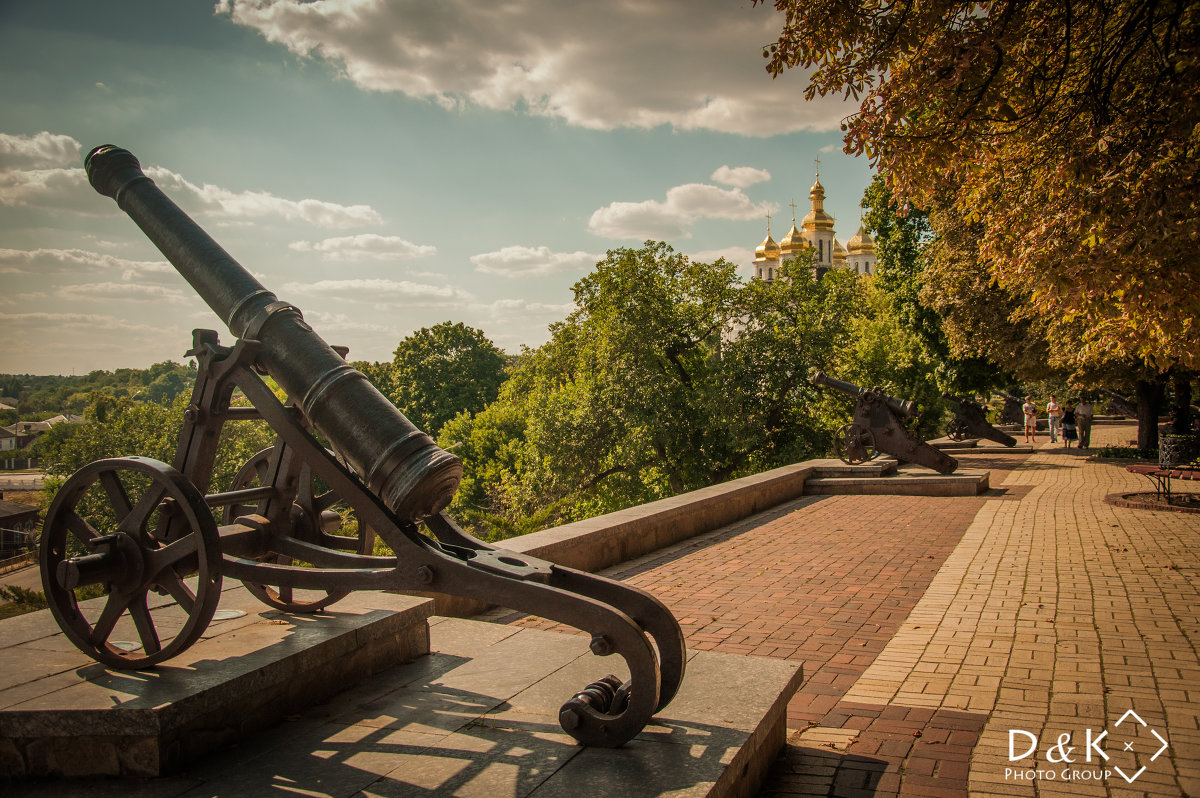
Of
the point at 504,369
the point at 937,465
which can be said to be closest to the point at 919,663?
the point at 937,465

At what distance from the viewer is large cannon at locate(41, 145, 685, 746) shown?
3.04 m

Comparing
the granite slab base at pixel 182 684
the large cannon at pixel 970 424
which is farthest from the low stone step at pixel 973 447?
the granite slab base at pixel 182 684

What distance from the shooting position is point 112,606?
11.0 feet

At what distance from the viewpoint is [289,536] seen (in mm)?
4137

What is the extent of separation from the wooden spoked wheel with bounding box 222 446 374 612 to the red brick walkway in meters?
1.81

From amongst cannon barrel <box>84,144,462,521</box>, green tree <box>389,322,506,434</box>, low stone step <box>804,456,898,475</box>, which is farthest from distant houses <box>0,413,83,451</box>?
cannon barrel <box>84,144,462,521</box>

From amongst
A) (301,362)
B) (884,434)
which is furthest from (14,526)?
(301,362)

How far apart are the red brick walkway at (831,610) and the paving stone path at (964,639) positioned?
14mm

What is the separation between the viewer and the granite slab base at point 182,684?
281 centimetres

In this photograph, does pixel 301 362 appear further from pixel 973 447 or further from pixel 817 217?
pixel 817 217

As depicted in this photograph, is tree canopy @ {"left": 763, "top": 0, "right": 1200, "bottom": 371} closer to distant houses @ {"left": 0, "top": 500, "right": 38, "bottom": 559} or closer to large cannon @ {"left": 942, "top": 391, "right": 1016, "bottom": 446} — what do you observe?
large cannon @ {"left": 942, "top": 391, "right": 1016, "bottom": 446}

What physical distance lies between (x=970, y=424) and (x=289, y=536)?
82.0ft

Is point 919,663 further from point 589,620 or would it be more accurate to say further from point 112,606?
point 112,606

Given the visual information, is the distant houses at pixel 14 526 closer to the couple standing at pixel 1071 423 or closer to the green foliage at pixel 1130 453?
the couple standing at pixel 1071 423
